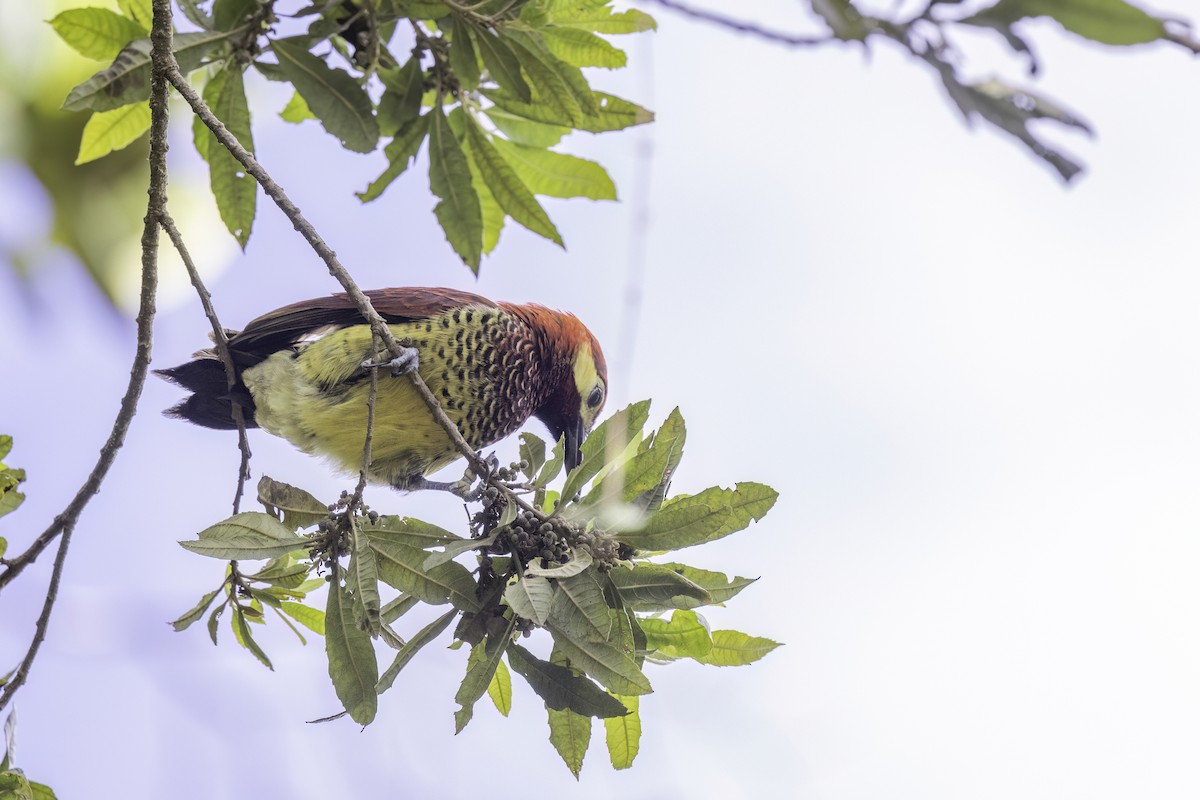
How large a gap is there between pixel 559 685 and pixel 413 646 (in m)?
0.34

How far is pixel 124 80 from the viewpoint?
2873 mm

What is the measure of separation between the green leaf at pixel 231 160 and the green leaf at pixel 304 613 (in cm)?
115

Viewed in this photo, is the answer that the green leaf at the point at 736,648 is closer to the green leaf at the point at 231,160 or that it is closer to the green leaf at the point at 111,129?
the green leaf at the point at 231,160

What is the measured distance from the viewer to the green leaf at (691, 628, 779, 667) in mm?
2871

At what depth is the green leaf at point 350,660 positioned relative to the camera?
2.47 m

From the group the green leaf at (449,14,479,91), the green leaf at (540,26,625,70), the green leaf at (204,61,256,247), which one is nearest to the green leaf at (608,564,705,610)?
the green leaf at (449,14,479,91)

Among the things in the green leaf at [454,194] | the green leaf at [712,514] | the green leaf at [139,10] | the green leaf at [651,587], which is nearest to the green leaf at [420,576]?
the green leaf at [651,587]

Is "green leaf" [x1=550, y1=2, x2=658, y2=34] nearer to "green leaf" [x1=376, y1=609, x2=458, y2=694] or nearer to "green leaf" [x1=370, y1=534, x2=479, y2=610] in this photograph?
"green leaf" [x1=370, y1=534, x2=479, y2=610]

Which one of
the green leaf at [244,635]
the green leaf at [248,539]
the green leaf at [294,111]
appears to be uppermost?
the green leaf at [294,111]

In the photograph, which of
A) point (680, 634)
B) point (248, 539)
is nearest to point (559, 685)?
point (680, 634)

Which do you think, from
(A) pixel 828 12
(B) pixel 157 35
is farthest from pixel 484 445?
(A) pixel 828 12

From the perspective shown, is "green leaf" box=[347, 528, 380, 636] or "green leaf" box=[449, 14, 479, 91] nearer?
"green leaf" box=[347, 528, 380, 636]

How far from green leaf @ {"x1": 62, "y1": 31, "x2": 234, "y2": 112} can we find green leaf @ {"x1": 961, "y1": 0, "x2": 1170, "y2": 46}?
7.76 ft

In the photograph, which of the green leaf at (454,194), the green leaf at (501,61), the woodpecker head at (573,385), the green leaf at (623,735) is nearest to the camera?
the green leaf at (623,735)
